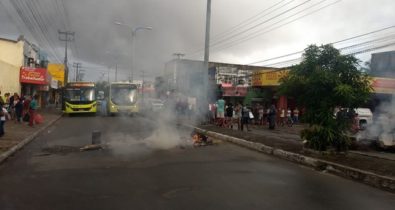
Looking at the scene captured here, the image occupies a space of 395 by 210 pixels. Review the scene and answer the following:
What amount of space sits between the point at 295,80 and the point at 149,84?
73.7 ft

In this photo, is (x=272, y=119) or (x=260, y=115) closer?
(x=272, y=119)

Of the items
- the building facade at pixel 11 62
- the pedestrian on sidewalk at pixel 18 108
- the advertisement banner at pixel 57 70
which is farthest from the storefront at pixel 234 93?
the advertisement banner at pixel 57 70

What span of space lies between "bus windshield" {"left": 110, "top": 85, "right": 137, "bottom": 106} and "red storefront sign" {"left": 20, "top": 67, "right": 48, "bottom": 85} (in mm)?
6290

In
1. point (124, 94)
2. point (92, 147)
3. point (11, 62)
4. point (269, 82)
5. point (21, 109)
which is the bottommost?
point (92, 147)

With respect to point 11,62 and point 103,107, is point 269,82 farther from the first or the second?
point 11,62

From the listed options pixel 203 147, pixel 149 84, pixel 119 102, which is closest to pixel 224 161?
pixel 203 147

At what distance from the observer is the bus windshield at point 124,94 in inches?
1420

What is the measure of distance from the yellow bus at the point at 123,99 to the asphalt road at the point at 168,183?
23215mm

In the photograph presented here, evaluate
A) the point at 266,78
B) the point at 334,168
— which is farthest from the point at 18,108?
the point at 266,78

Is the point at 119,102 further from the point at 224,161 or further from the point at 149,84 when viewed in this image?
the point at 224,161

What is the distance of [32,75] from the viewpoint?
3572cm

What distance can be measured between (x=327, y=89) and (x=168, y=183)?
20.3 feet

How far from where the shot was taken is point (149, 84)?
34.2 meters

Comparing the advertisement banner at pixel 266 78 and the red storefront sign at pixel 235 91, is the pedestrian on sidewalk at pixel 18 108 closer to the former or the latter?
the red storefront sign at pixel 235 91
